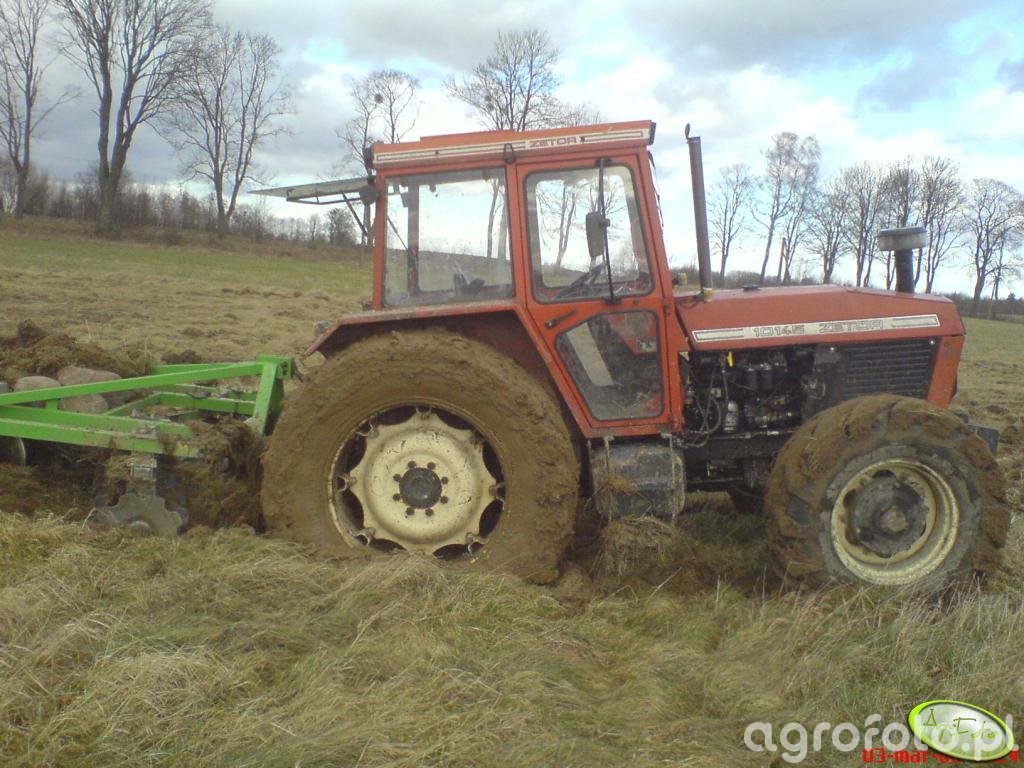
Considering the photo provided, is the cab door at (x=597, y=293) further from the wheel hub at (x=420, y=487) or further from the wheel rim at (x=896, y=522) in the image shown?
the wheel rim at (x=896, y=522)

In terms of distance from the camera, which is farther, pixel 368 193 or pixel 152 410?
pixel 152 410

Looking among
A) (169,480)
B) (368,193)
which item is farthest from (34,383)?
(368,193)

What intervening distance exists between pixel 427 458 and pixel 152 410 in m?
2.06

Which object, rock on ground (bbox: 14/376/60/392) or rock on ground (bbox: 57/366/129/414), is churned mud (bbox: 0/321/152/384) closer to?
rock on ground (bbox: 57/366/129/414)

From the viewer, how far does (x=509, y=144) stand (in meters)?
4.38

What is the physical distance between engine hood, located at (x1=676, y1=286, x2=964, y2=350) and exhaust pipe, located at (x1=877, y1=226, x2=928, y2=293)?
1.13 feet

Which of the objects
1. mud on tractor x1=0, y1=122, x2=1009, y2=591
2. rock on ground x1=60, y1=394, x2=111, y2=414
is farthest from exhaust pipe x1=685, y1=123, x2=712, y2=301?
rock on ground x1=60, y1=394, x2=111, y2=414

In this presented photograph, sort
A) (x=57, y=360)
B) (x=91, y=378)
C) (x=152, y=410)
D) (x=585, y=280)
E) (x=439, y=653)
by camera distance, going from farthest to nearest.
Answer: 1. (x=57, y=360)
2. (x=91, y=378)
3. (x=152, y=410)
4. (x=585, y=280)
5. (x=439, y=653)

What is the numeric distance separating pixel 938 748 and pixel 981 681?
0.53m

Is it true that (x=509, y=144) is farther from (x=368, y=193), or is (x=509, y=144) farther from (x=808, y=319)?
(x=808, y=319)

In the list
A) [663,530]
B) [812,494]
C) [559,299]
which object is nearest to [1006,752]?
[812,494]

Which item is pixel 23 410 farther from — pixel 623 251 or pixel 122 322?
pixel 122 322

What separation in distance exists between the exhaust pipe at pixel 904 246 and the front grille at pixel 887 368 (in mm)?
447

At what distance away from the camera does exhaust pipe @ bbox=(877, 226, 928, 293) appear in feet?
16.0
